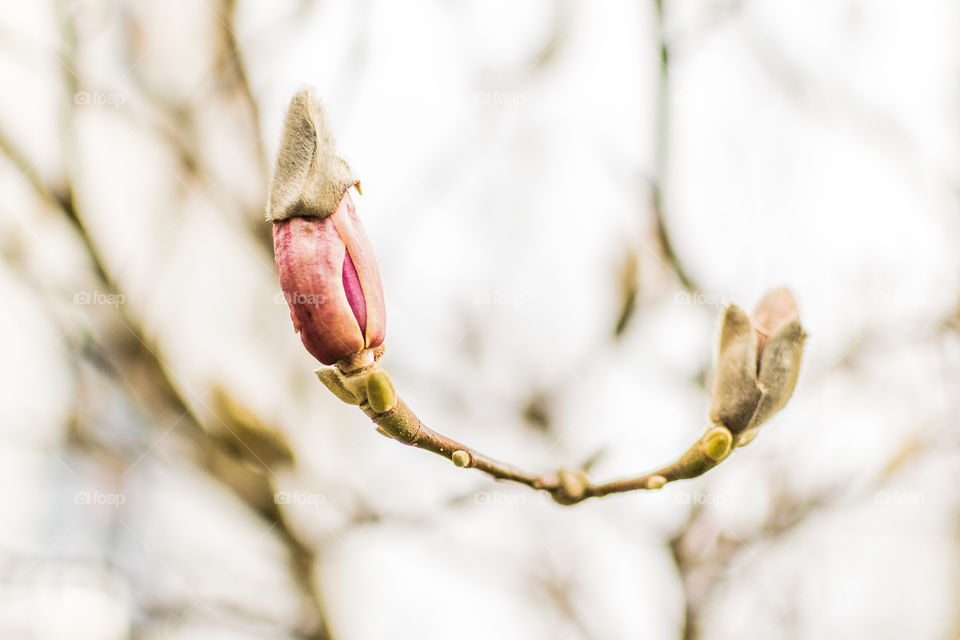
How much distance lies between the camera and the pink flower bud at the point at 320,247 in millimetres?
641

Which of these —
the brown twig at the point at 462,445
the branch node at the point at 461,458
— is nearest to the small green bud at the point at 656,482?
the brown twig at the point at 462,445

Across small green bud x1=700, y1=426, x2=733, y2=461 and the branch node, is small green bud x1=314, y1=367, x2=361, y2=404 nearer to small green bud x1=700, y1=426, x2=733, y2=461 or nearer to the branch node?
the branch node

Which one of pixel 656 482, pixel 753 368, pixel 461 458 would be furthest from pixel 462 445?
pixel 753 368

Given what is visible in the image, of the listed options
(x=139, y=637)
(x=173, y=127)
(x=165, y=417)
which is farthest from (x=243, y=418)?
(x=173, y=127)

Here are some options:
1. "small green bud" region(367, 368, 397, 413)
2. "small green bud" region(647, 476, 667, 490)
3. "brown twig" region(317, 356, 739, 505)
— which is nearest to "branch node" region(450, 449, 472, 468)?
"brown twig" region(317, 356, 739, 505)

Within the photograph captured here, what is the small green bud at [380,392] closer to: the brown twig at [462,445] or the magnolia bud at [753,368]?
the brown twig at [462,445]

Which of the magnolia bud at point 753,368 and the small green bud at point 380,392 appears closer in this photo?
the small green bud at point 380,392

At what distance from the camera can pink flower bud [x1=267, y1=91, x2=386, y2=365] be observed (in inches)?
25.2

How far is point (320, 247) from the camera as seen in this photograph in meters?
0.65

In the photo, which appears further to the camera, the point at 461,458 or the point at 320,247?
the point at 461,458

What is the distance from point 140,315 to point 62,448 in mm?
802

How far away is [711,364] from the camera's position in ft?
2.77

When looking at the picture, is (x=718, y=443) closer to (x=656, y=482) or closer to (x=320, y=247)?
(x=656, y=482)

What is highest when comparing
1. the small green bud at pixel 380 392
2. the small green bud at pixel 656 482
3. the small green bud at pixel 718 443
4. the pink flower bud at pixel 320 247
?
the pink flower bud at pixel 320 247
